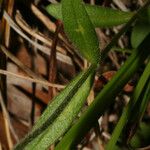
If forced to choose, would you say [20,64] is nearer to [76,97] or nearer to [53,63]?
[53,63]

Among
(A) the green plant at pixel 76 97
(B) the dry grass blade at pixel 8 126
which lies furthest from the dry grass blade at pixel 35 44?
(A) the green plant at pixel 76 97

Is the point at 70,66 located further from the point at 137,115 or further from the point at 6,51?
the point at 137,115

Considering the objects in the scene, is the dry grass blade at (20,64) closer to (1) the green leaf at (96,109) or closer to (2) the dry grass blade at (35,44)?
(2) the dry grass blade at (35,44)

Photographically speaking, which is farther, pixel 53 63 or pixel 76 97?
pixel 53 63

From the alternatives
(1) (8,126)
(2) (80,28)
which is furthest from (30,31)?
(2) (80,28)

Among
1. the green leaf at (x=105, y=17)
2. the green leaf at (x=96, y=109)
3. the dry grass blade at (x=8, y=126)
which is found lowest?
the dry grass blade at (x=8, y=126)

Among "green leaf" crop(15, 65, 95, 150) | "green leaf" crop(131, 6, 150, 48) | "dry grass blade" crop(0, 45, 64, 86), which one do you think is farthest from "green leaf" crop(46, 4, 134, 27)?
"dry grass blade" crop(0, 45, 64, 86)
